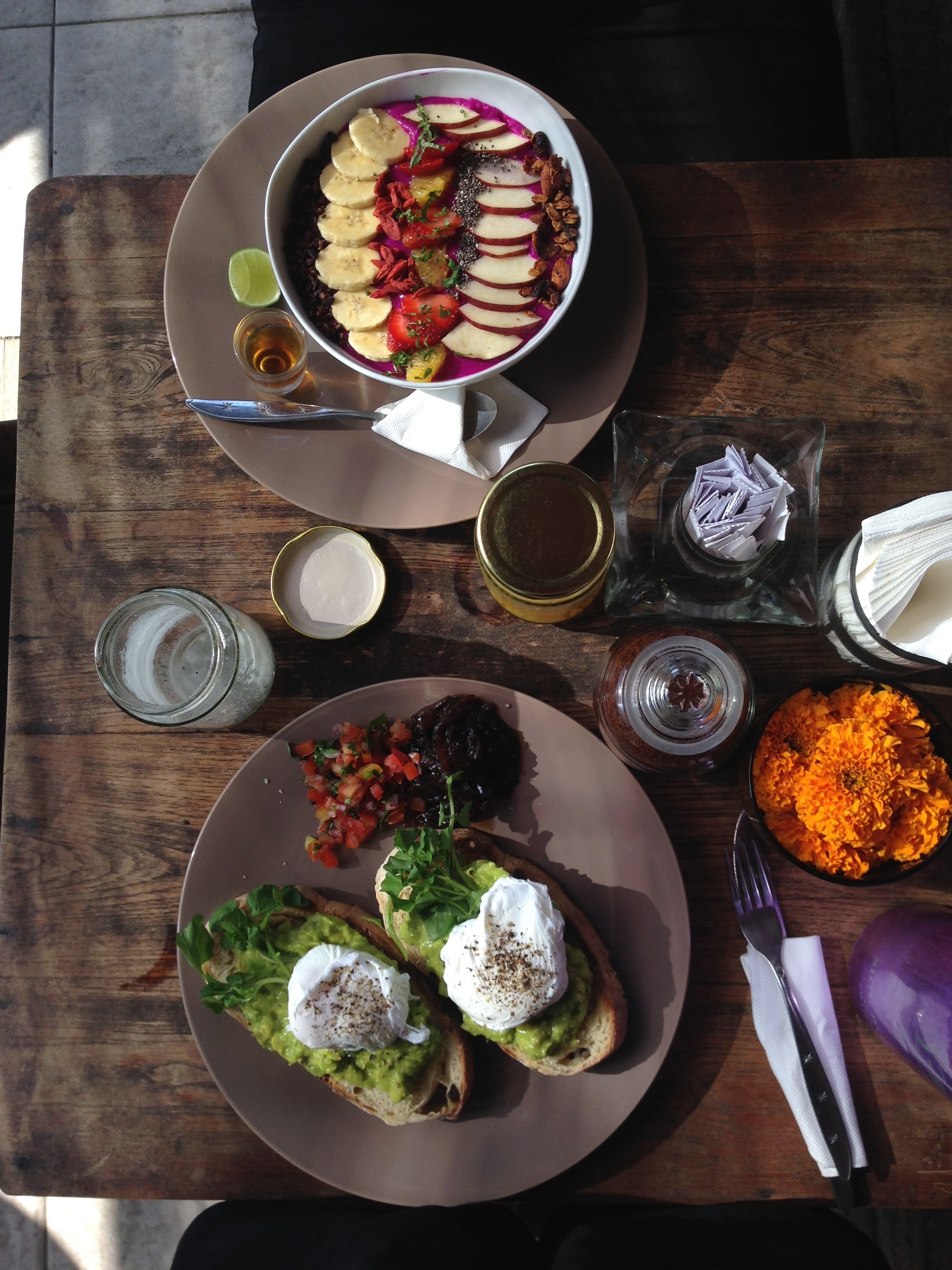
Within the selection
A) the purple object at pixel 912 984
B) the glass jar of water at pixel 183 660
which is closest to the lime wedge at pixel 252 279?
the glass jar of water at pixel 183 660

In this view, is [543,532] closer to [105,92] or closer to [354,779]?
[354,779]

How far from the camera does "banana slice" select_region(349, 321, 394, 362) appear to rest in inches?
63.4

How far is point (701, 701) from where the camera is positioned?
59.6 inches

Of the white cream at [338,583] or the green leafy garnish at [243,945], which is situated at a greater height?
the white cream at [338,583]

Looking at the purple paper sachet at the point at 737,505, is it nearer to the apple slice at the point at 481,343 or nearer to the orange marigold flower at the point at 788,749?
the orange marigold flower at the point at 788,749

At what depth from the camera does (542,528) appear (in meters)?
1.56

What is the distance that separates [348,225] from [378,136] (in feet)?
0.57

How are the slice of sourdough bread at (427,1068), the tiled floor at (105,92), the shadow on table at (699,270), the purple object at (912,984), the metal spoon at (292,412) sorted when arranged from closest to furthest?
1. the purple object at (912,984)
2. the slice of sourdough bread at (427,1068)
3. the metal spoon at (292,412)
4. the shadow on table at (699,270)
5. the tiled floor at (105,92)

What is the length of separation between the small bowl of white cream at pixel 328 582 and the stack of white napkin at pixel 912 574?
91 cm

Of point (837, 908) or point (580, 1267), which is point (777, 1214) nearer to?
point (580, 1267)

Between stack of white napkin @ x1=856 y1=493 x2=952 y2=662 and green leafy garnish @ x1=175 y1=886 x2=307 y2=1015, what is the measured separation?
119 centimetres

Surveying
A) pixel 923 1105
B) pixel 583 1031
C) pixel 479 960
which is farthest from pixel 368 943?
pixel 923 1105

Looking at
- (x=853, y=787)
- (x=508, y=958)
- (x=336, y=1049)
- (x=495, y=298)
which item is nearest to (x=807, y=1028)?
(x=853, y=787)

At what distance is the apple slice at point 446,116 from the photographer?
162 cm
